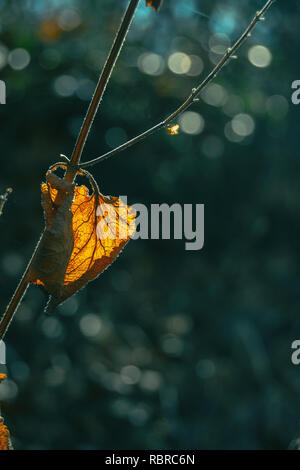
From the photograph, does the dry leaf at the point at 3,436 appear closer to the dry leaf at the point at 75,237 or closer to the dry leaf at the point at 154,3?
the dry leaf at the point at 75,237

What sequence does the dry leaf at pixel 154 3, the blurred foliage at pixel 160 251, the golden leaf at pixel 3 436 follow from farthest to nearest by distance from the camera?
the blurred foliage at pixel 160 251
the golden leaf at pixel 3 436
the dry leaf at pixel 154 3

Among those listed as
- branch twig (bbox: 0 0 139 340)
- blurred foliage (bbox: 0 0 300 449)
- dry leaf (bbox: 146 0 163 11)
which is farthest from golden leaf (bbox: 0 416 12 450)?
blurred foliage (bbox: 0 0 300 449)

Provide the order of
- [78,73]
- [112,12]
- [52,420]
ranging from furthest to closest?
1. [112,12]
2. [78,73]
3. [52,420]

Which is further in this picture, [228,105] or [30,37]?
[228,105]

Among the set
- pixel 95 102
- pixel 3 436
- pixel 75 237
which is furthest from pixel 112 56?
pixel 3 436

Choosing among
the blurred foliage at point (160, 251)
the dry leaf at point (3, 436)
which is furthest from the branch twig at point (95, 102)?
the blurred foliage at point (160, 251)
